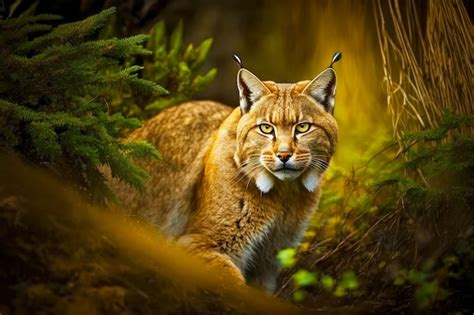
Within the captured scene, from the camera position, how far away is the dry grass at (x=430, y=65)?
5.24m

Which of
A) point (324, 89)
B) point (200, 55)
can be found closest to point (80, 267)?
point (324, 89)

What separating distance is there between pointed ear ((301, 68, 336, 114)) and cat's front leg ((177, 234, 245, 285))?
1.29 metres

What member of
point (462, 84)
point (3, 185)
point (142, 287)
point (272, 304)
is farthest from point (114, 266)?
point (462, 84)

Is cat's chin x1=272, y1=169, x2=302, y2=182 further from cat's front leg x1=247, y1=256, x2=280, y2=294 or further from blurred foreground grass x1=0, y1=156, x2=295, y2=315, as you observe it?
blurred foreground grass x1=0, y1=156, x2=295, y2=315

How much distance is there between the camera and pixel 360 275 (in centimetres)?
496

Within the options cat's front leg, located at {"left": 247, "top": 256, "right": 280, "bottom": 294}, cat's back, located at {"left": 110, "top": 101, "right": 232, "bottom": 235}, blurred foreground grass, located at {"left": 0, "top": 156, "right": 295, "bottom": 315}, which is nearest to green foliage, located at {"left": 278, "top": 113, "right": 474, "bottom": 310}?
A: cat's front leg, located at {"left": 247, "top": 256, "right": 280, "bottom": 294}

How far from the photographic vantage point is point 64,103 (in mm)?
4531

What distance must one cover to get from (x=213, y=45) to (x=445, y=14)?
3936 millimetres

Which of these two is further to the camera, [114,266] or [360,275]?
[360,275]

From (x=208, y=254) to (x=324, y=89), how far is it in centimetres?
143

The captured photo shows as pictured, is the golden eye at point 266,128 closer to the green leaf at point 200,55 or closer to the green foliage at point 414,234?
the green foliage at point 414,234

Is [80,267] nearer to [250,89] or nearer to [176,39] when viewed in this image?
[250,89]

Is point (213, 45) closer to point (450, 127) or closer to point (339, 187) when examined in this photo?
point (339, 187)

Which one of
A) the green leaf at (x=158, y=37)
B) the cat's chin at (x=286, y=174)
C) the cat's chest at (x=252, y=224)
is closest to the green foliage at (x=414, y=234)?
the cat's chest at (x=252, y=224)
